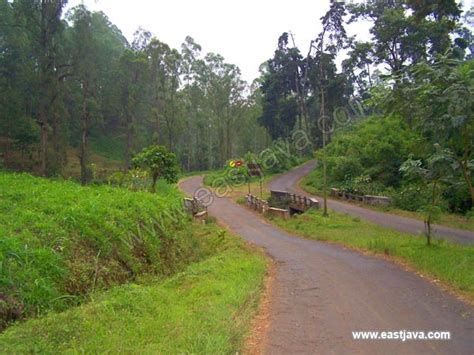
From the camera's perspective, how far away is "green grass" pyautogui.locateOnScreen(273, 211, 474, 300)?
8.64 m

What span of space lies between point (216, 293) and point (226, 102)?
4729 cm

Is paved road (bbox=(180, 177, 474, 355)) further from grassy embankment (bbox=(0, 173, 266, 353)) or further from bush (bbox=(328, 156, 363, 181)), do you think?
bush (bbox=(328, 156, 363, 181))

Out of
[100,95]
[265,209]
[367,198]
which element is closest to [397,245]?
[265,209]

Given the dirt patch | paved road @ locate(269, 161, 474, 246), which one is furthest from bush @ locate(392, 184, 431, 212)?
the dirt patch

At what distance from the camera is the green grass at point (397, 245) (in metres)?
8.64

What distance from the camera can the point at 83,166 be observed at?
3406 cm

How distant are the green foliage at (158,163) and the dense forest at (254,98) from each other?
715 centimetres

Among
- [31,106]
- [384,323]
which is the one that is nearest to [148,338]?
[384,323]

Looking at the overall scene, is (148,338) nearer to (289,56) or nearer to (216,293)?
(216,293)

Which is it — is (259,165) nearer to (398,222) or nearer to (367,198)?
(367,198)

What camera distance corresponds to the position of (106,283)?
7930 mm

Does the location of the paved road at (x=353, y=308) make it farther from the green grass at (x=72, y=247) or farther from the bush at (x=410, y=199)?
the bush at (x=410, y=199)

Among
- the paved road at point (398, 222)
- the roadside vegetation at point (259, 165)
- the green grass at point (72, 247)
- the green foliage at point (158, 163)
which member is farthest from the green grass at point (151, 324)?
the roadside vegetation at point (259, 165)

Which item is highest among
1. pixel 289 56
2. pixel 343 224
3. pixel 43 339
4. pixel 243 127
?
Result: pixel 289 56
